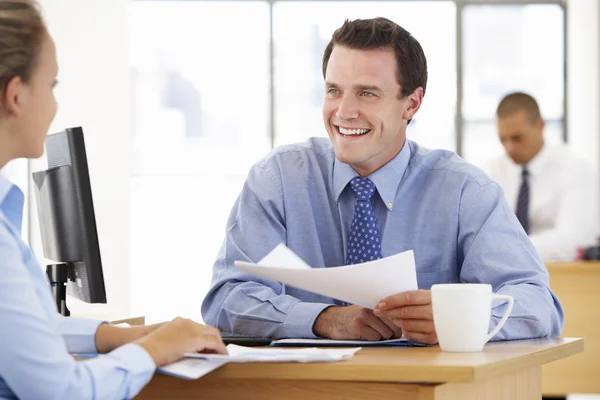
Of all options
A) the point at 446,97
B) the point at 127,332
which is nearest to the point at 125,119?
the point at 446,97

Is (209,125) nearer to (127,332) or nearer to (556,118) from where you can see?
(556,118)

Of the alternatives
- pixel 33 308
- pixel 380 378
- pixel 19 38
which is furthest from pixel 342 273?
pixel 19 38

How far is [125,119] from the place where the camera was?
6781 millimetres

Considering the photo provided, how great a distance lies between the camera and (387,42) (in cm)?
231

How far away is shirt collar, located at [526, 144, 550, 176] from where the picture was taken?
5383mm

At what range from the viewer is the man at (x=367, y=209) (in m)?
2.02

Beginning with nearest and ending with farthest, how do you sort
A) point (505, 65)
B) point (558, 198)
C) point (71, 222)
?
point (71, 222), point (558, 198), point (505, 65)

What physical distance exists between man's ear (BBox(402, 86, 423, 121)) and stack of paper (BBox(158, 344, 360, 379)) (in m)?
0.97

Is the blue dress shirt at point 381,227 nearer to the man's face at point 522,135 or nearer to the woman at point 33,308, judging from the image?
the woman at point 33,308

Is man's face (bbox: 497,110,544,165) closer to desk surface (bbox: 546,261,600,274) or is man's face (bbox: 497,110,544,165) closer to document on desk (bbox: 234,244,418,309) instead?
desk surface (bbox: 546,261,600,274)

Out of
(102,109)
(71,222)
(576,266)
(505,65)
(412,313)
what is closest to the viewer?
(412,313)

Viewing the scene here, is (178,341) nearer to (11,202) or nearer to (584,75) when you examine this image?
(11,202)

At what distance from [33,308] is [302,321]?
28.9 inches

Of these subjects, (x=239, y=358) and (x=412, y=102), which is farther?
(x=412, y=102)
